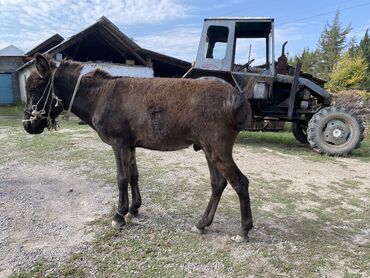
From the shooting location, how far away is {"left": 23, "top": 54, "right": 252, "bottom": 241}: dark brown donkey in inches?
121

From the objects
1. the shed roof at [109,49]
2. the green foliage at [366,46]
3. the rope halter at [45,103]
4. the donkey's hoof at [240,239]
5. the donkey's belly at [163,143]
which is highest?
the green foliage at [366,46]

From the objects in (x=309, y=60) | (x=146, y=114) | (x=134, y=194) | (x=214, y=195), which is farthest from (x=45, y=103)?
(x=309, y=60)

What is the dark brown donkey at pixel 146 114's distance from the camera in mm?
3078

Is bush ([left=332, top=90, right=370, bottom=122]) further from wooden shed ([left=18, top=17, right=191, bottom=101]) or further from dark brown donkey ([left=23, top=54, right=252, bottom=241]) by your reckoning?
dark brown donkey ([left=23, top=54, right=252, bottom=241])

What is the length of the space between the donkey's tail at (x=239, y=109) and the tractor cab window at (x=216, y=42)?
523 cm

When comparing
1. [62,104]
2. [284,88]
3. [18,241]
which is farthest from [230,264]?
[284,88]

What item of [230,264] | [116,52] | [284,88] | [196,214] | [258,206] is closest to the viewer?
[230,264]

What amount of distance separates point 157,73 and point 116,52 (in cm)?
314

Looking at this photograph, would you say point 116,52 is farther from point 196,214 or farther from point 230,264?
point 230,264

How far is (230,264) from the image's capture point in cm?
282

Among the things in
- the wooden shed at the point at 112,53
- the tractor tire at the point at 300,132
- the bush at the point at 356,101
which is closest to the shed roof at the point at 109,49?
the wooden shed at the point at 112,53

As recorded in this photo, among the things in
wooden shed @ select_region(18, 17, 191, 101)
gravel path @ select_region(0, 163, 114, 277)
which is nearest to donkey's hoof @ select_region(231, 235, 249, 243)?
gravel path @ select_region(0, 163, 114, 277)

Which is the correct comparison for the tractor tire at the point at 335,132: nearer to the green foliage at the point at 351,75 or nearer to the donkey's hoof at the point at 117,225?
the donkey's hoof at the point at 117,225

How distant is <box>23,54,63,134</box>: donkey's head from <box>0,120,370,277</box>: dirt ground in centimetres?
120
